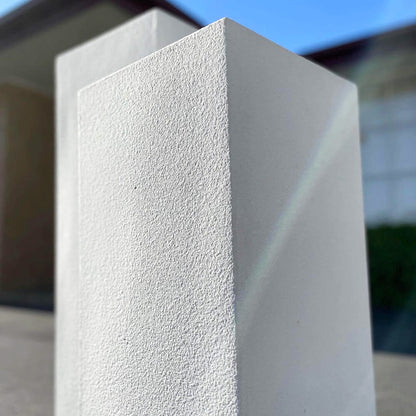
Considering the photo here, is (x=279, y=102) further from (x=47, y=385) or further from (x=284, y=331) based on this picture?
(x=47, y=385)

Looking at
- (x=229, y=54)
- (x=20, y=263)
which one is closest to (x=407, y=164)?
(x=229, y=54)

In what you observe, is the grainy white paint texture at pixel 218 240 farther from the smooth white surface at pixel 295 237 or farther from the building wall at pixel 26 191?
the building wall at pixel 26 191

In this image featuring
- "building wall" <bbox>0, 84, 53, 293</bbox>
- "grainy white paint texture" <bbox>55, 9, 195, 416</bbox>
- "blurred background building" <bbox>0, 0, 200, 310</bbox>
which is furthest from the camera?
"building wall" <bbox>0, 84, 53, 293</bbox>

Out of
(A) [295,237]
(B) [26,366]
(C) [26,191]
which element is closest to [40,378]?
(B) [26,366]

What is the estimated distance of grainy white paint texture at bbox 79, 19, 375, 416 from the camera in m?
1.40

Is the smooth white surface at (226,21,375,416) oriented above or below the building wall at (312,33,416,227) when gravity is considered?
below

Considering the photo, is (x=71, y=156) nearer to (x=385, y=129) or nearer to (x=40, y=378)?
(x=40, y=378)

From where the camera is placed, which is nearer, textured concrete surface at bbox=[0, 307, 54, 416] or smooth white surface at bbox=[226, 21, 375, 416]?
smooth white surface at bbox=[226, 21, 375, 416]

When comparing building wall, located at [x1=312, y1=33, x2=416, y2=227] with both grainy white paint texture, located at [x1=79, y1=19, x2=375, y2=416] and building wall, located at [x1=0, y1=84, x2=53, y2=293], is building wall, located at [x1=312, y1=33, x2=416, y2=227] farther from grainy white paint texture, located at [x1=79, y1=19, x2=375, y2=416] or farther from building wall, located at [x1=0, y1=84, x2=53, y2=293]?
building wall, located at [x1=0, y1=84, x2=53, y2=293]

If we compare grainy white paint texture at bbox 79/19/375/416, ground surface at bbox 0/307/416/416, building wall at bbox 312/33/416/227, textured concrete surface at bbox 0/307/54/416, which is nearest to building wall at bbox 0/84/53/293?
textured concrete surface at bbox 0/307/54/416

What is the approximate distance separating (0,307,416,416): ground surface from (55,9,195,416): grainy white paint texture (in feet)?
2.99

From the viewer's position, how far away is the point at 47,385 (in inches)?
148

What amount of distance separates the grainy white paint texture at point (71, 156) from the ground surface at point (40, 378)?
912 millimetres

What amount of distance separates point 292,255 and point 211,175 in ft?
1.64
